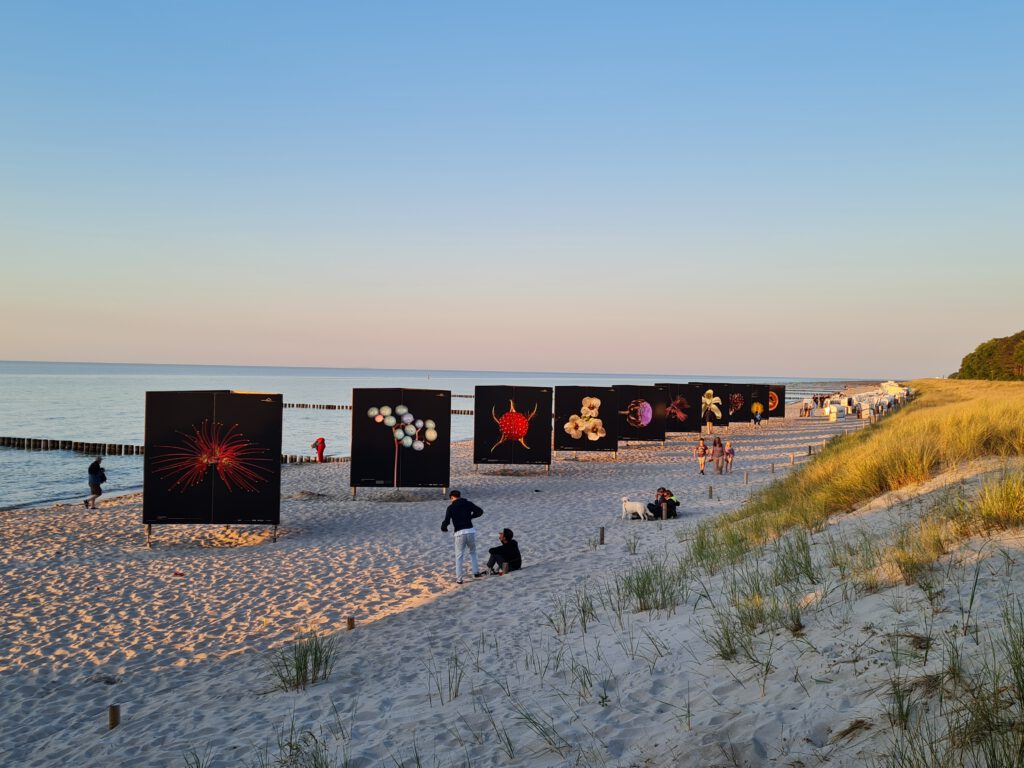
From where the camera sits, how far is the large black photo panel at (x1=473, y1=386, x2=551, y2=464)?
24641mm

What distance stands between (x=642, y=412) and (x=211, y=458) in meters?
24.0

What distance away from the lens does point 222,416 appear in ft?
48.8

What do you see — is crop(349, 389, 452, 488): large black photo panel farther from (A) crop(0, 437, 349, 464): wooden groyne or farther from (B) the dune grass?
(A) crop(0, 437, 349, 464): wooden groyne

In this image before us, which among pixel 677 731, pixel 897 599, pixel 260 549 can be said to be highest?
pixel 897 599

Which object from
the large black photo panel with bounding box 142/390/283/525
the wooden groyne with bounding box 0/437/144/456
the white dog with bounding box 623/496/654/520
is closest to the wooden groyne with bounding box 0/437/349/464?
the wooden groyne with bounding box 0/437/144/456

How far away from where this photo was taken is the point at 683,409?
39438mm

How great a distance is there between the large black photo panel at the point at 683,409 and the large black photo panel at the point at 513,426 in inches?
642

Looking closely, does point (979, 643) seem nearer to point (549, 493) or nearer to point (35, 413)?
point (549, 493)

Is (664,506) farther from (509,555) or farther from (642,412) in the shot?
(642,412)

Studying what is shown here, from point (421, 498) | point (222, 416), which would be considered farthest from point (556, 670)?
point (421, 498)

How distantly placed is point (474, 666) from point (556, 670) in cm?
99

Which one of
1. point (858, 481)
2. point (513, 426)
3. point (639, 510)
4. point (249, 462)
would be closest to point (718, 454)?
point (513, 426)

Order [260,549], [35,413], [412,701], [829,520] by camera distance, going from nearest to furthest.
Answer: [412,701]
[829,520]
[260,549]
[35,413]

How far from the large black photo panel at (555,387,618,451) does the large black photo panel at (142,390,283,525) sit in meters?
15.5
